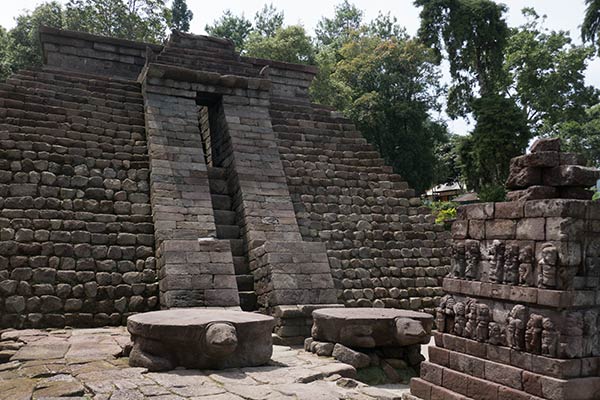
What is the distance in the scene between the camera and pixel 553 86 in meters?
27.6

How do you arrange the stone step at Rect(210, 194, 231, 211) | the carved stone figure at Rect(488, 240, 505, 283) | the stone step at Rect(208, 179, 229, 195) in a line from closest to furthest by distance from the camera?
the carved stone figure at Rect(488, 240, 505, 283)
the stone step at Rect(210, 194, 231, 211)
the stone step at Rect(208, 179, 229, 195)

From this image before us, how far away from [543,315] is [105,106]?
9.94 metres

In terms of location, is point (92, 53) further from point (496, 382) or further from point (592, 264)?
point (592, 264)

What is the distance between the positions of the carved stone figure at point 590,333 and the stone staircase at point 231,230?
561cm

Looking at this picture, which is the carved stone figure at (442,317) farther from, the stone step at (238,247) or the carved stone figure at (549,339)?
the stone step at (238,247)

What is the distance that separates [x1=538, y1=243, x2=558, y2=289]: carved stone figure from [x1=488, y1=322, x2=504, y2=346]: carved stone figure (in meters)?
0.68

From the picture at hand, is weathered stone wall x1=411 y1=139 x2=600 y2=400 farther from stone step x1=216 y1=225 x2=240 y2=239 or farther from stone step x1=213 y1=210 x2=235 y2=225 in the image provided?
stone step x1=213 y1=210 x2=235 y2=225

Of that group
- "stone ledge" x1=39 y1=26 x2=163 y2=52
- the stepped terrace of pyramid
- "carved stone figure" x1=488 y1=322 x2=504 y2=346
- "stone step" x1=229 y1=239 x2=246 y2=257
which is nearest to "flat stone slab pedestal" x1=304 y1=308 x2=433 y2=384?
the stepped terrace of pyramid

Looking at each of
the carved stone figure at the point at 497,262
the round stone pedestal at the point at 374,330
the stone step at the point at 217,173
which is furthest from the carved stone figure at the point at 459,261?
the stone step at the point at 217,173

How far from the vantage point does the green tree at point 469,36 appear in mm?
24516

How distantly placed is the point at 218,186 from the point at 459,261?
662cm

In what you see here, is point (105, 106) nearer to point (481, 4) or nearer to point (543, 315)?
point (543, 315)

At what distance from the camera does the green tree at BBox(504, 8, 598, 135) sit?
27438mm

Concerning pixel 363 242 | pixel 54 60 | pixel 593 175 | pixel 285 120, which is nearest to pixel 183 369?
pixel 593 175
